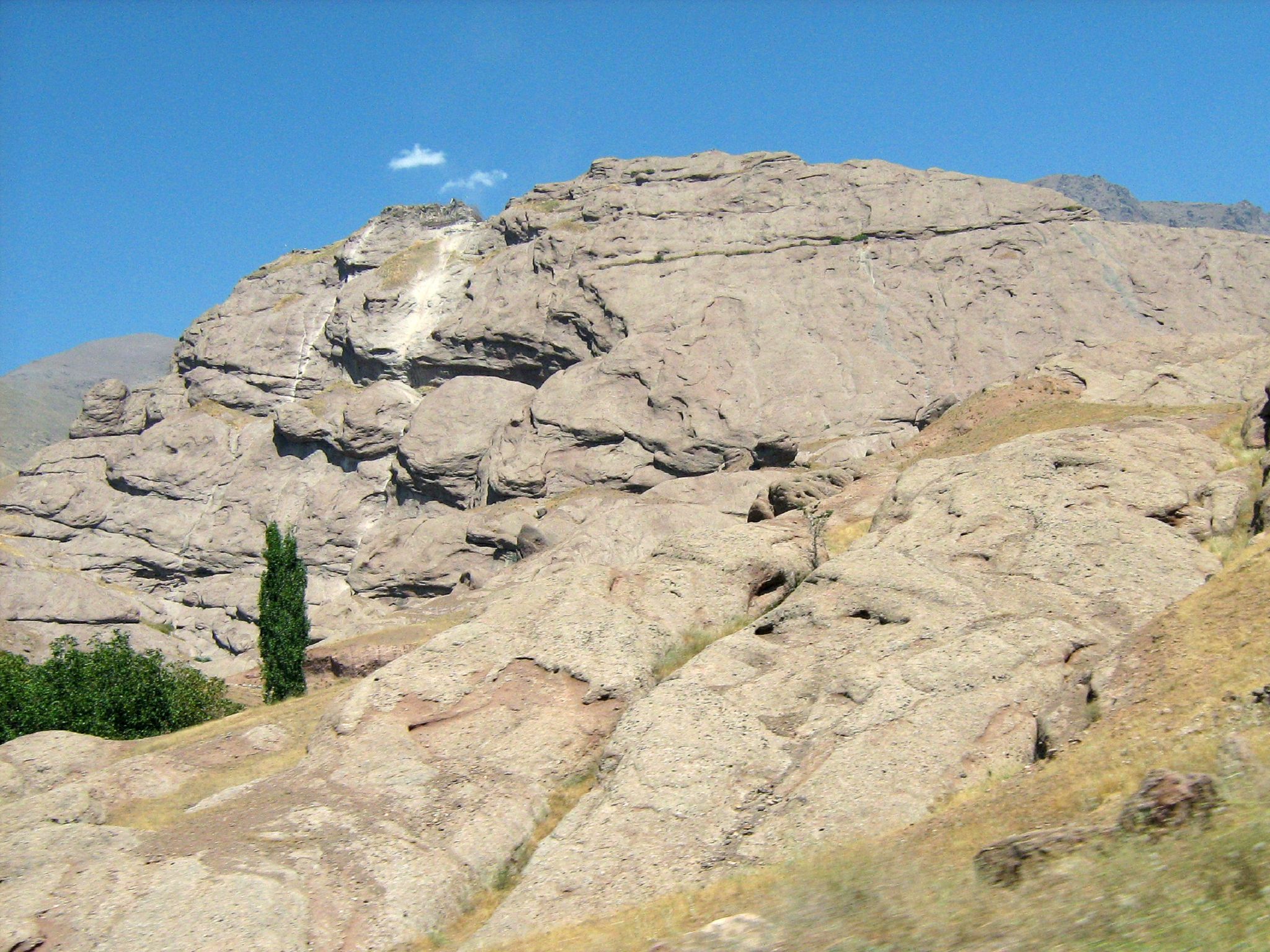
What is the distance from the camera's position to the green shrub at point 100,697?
38062 mm

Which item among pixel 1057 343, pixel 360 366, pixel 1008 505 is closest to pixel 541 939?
pixel 1008 505

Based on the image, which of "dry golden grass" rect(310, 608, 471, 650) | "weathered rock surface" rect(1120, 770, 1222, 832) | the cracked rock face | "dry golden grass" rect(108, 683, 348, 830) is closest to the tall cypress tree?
"dry golden grass" rect(310, 608, 471, 650)

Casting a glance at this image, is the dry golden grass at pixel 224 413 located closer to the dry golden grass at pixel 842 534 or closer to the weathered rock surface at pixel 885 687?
the dry golden grass at pixel 842 534

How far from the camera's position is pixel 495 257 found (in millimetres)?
98750

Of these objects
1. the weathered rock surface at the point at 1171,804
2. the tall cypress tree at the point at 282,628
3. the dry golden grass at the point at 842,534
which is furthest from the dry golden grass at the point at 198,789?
the tall cypress tree at the point at 282,628

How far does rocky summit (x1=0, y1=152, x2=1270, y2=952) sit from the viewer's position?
696 inches

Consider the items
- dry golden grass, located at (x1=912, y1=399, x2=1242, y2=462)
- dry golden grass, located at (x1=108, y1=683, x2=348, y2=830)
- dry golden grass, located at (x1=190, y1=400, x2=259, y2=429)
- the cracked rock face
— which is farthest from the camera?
dry golden grass, located at (x1=190, y1=400, x2=259, y2=429)

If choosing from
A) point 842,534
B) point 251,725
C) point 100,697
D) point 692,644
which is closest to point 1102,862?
point 692,644

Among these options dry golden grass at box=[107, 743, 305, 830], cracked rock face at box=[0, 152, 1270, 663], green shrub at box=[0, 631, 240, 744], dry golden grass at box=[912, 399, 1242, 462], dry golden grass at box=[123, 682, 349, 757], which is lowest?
dry golden grass at box=[107, 743, 305, 830]

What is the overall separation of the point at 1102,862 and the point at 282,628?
36.3m

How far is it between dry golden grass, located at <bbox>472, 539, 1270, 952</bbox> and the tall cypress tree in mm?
27997

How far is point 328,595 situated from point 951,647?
6950 centimetres

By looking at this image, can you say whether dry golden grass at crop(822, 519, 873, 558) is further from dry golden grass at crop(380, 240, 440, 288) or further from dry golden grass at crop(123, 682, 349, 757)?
dry golden grass at crop(380, 240, 440, 288)

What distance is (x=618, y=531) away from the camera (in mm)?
56438
